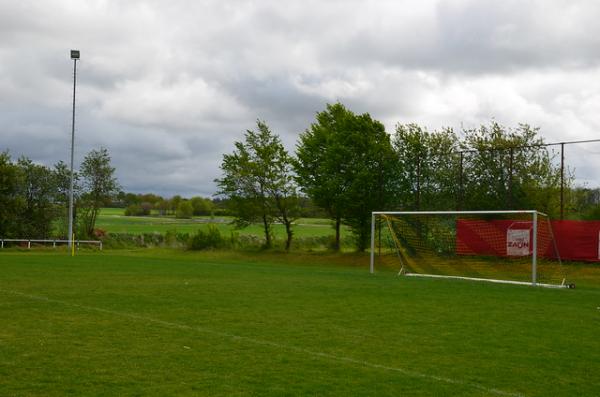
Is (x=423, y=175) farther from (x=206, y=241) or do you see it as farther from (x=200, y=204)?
(x=200, y=204)

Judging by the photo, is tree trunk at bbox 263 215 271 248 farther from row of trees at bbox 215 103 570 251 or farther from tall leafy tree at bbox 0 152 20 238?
tall leafy tree at bbox 0 152 20 238

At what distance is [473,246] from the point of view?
90.3 feet

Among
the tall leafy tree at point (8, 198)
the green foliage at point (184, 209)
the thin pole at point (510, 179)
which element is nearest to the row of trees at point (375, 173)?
the thin pole at point (510, 179)

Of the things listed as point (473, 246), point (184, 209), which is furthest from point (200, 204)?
point (473, 246)

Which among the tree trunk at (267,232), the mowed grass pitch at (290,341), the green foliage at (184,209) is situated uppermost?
the green foliage at (184,209)

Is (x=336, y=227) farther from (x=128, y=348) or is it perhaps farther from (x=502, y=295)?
(x=128, y=348)

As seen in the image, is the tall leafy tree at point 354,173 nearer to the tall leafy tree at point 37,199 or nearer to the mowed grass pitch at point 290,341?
the mowed grass pitch at point 290,341

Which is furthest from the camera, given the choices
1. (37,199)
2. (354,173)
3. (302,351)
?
(37,199)

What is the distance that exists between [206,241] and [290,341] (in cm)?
3889

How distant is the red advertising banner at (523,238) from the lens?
2559 centimetres

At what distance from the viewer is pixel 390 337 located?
33.6 ft

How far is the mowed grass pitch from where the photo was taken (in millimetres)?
7148

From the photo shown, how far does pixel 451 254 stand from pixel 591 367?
19.7 m

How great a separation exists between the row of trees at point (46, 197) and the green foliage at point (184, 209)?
114ft
